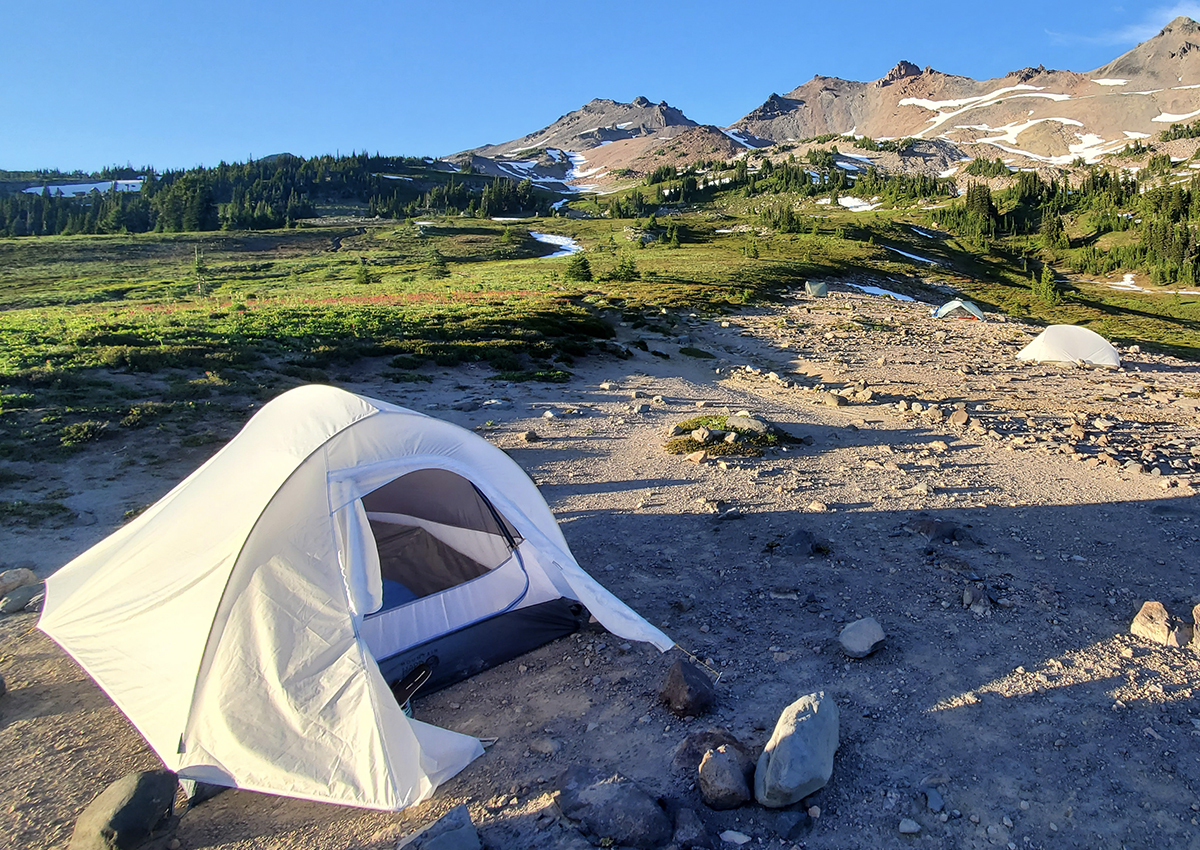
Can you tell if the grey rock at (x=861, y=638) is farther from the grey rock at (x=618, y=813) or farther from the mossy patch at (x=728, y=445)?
the mossy patch at (x=728, y=445)

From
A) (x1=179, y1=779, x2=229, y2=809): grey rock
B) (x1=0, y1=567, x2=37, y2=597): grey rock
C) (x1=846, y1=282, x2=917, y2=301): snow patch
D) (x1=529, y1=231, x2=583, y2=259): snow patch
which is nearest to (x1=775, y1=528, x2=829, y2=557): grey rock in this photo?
(x1=179, y1=779, x2=229, y2=809): grey rock

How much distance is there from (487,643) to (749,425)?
9174 mm

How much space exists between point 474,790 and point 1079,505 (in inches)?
402

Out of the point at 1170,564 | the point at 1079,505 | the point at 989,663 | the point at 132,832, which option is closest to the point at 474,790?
the point at 132,832

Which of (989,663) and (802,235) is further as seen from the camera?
(802,235)

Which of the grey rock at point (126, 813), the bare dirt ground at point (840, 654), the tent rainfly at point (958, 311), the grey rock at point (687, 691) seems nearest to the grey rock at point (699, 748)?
the bare dirt ground at point (840, 654)

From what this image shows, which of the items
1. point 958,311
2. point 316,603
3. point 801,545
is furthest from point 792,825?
point 958,311

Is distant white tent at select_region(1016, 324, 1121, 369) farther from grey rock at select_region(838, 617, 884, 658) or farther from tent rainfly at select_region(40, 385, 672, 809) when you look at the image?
tent rainfly at select_region(40, 385, 672, 809)

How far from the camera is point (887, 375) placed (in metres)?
23.1

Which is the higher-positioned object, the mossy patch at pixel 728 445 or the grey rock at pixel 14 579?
the mossy patch at pixel 728 445

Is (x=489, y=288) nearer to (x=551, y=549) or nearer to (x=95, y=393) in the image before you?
(x=95, y=393)

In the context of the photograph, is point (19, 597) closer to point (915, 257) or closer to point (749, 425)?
point (749, 425)

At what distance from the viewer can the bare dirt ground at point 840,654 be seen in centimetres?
492

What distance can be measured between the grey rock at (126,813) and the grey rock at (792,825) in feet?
13.9
